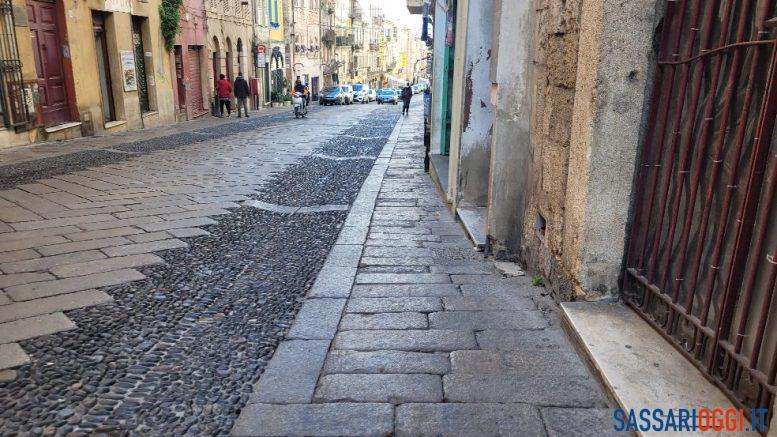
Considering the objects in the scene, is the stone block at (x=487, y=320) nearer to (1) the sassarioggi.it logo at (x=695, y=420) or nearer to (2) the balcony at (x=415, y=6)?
(1) the sassarioggi.it logo at (x=695, y=420)

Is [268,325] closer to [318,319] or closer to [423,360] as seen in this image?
[318,319]

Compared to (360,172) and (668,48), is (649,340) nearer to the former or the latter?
(668,48)

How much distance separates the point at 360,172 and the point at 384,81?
77.0m

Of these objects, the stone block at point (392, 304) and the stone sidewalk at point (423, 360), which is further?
the stone block at point (392, 304)

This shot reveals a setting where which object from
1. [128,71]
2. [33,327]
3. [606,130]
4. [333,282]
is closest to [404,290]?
[333,282]

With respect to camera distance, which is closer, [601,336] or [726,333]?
[726,333]

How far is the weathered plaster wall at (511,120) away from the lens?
4.03 metres

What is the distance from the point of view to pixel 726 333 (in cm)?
218

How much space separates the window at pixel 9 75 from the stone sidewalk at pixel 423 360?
8977 millimetres

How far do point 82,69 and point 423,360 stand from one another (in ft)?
42.1

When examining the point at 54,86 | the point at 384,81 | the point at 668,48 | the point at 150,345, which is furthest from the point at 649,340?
the point at 384,81

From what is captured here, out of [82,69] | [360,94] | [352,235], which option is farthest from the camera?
[360,94]

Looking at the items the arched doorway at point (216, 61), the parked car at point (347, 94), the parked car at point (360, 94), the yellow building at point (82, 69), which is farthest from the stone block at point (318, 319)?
the parked car at point (360, 94)

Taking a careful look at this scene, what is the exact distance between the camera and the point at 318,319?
10.5ft
